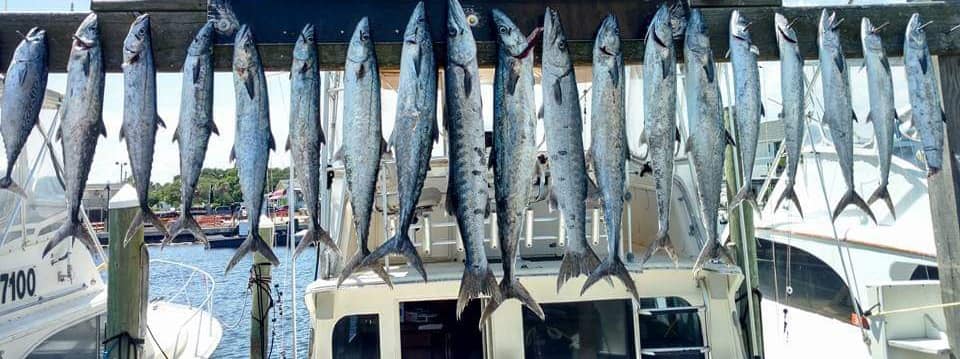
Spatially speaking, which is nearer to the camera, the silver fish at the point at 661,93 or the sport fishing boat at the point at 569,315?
the silver fish at the point at 661,93

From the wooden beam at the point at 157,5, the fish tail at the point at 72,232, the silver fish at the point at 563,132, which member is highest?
the wooden beam at the point at 157,5

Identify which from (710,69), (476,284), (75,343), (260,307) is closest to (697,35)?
(710,69)

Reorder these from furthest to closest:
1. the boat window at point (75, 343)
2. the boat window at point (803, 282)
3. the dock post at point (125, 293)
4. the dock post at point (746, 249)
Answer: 1. the boat window at point (803, 282)
2. the boat window at point (75, 343)
3. the dock post at point (746, 249)
4. the dock post at point (125, 293)

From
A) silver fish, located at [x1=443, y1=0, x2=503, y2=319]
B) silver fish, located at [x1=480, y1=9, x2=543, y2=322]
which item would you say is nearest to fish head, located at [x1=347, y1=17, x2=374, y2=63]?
silver fish, located at [x1=443, y1=0, x2=503, y2=319]

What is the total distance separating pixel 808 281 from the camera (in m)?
7.21

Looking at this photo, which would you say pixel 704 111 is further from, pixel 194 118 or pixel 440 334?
pixel 440 334

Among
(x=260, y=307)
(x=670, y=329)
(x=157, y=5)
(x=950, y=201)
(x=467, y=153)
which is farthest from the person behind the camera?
(x=260, y=307)

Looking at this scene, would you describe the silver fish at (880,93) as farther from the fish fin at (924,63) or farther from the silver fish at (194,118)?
the silver fish at (194,118)

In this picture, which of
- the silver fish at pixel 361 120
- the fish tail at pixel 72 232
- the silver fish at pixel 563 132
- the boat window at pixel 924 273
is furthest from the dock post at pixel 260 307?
the boat window at pixel 924 273

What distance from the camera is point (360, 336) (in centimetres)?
466

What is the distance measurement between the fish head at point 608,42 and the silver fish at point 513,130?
0.94ft

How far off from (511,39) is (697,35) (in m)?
0.82

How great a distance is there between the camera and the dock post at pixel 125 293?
169 inches

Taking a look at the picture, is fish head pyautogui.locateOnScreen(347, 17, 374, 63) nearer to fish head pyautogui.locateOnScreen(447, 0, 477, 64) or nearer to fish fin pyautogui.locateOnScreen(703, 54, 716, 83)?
fish head pyautogui.locateOnScreen(447, 0, 477, 64)
